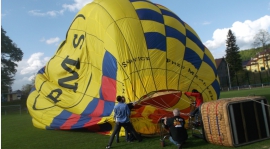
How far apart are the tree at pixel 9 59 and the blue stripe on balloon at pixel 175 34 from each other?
3220 centimetres

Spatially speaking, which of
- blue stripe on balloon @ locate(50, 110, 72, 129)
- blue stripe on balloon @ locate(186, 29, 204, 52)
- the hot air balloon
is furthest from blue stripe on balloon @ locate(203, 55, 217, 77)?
blue stripe on balloon @ locate(50, 110, 72, 129)

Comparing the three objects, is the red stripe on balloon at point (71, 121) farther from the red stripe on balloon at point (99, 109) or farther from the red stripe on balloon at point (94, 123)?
the red stripe on balloon at point (99, 109)

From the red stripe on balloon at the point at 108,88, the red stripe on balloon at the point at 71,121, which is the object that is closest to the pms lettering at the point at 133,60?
the red stripe on balloon at the point at 108,88

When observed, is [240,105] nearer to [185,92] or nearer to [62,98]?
[185,92]

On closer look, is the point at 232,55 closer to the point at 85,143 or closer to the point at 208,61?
the point at 208,61

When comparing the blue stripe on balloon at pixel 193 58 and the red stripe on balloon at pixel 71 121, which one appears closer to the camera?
the blue stripe on balloon at pixel 193 58

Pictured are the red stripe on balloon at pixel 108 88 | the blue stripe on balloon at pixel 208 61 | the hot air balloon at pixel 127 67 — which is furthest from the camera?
the blue stripe on balloon at pixel 208 61

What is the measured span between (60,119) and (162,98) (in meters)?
3.78

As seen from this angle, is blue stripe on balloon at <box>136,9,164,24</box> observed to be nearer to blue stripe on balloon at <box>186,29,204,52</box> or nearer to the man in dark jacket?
blue stripe on balloon at <box>186,29,204,52</box>

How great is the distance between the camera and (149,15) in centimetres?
786

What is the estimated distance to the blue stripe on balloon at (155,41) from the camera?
7.30m

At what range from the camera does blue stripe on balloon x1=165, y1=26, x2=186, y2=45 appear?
7766 millimetres

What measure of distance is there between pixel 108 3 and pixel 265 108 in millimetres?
4945

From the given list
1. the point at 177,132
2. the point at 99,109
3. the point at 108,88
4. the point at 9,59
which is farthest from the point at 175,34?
the point at 9,59
